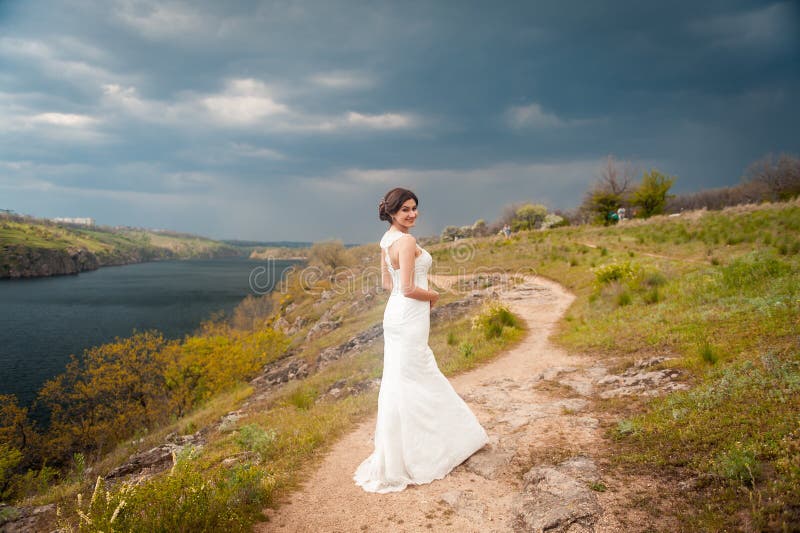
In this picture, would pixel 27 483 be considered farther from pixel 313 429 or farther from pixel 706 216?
pixel 706 216

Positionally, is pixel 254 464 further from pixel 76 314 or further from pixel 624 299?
pixel 76 314

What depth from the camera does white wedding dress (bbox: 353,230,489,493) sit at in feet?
15.4

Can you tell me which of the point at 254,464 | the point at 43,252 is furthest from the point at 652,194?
the point at 43,252

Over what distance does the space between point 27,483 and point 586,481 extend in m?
25.9

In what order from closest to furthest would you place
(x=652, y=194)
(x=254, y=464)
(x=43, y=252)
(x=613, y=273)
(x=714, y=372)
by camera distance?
(x=254, y=464) → (x=714, y=372) → (x=613, y=273) → (x=652, y=194) → (x=43, y=252)

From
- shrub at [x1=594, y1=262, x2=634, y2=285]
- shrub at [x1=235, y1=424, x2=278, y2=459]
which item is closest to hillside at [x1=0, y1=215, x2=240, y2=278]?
shrub at [x1=235, y1=424, x2=278, y2=459]

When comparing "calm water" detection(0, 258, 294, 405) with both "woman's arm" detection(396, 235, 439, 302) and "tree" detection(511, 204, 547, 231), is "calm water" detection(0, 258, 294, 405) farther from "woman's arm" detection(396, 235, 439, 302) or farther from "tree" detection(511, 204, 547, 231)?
"tree" detection(511, 204, 547, 231)

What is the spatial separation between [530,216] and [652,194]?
26.3 metres

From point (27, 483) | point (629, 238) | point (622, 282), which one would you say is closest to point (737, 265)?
point (622, 282)

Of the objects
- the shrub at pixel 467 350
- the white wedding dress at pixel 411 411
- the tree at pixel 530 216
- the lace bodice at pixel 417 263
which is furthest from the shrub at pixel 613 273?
the tree at pixel 530 216

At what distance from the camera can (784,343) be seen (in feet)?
19.7

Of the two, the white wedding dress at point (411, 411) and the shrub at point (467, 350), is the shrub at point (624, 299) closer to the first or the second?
the shrub at point (467, 350)

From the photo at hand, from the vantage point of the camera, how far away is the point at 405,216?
4730 mm

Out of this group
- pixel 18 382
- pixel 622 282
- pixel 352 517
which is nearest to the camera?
pixel 352 517
